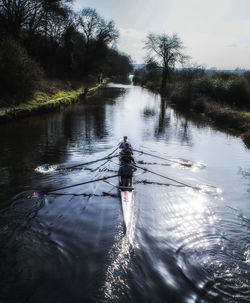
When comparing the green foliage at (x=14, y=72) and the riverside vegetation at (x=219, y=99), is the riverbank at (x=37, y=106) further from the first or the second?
the riverside vegetation at (x=219, y=99)

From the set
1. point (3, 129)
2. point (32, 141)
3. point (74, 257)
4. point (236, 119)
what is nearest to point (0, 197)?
point (74, 257)

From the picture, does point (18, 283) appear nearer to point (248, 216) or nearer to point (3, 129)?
point (248, 216)

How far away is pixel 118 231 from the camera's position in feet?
23.0

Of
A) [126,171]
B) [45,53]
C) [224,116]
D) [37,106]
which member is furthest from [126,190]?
[45,53]

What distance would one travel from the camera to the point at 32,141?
15484 millimetres

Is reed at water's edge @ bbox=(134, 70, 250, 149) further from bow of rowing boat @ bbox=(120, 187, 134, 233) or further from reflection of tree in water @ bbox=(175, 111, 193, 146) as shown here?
bow of rowing boat @ bbox=(120, 187, 134, 233)

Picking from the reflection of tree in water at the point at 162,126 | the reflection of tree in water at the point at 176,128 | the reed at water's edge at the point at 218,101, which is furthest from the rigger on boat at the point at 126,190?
the reed at water's edge at the point at 218,101

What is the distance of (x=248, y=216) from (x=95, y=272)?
560cm

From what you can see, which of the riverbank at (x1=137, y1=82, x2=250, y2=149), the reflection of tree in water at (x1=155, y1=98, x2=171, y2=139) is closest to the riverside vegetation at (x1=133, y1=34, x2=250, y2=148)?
the riverbank at (x1=137, y1=82, x2=250, y2=149)

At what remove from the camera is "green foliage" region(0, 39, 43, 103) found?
68.8ft

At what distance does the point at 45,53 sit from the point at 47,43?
6.37ft

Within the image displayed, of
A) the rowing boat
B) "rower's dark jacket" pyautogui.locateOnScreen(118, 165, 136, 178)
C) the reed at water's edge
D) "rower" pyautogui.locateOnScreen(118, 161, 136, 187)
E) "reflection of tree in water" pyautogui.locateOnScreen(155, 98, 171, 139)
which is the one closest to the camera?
the rowing boat

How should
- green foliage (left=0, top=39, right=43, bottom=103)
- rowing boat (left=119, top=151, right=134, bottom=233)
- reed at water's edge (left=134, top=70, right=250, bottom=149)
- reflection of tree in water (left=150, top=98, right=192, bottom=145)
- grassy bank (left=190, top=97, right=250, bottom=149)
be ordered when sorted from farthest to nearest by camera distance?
reed at water's edge (left=134, top=70, right=250, bottom=149) < grassy bank (left=190, top=97, right=250, bottom=149) < green foliage (left=0, top=39, right=43, bottom=103) < reflection of tree in water (left=150, top=98, right=192, bottom=145) < rowing boat (left=119, top=151, right=134, bottom=233)

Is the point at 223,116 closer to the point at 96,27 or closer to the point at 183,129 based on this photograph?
the point at 183,129
